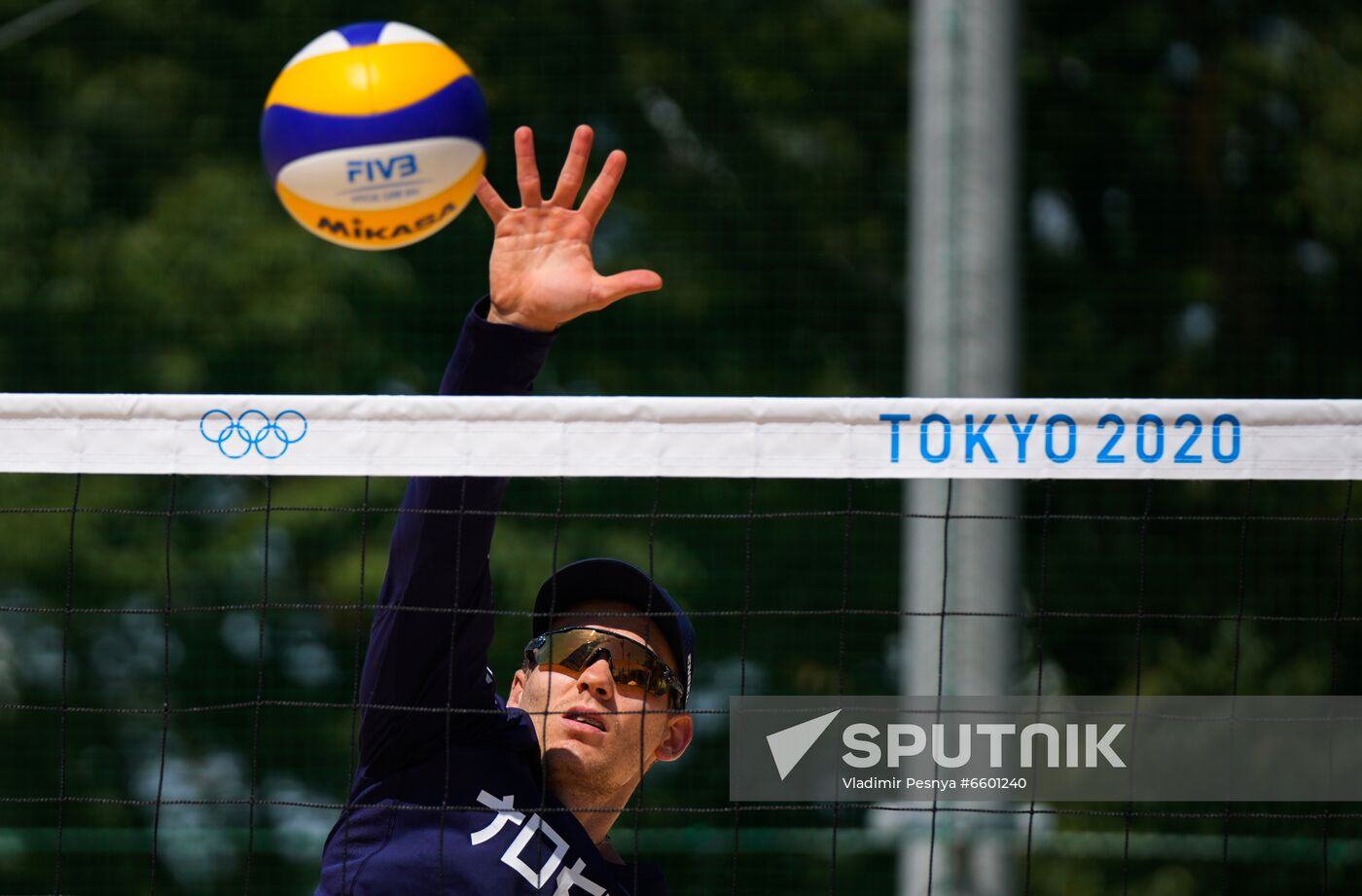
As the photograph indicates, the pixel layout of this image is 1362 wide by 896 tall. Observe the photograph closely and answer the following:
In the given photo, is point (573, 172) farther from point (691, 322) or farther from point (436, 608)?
point (691, 322)

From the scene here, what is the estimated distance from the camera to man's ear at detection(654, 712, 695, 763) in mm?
3314

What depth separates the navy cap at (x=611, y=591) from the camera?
3.24 meters

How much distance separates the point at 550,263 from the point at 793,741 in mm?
3473

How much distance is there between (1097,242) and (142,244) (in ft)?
15.5

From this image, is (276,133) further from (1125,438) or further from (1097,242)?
(1097,242)

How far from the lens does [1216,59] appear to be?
909 centimetres

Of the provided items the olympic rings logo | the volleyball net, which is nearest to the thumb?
the olympic rings logo

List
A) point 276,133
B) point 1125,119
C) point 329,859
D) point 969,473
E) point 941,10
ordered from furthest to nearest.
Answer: point 1125,119 < point 941,10 < point 276,133 < point 969,473 < point 329,859

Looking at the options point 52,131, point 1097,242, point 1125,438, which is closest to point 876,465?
point 1125,438

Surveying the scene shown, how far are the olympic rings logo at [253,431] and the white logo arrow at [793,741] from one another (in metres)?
2.83

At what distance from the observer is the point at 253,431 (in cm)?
318

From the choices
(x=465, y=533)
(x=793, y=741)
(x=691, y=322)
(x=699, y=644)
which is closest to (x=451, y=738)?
(x=465, y=533)

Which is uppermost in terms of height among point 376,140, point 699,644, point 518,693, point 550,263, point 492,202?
point 376,140

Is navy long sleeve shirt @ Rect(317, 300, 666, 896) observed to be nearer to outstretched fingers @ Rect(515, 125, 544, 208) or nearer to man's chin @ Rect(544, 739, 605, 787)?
man's chin @ Rect(544, 739, 605, 787)
